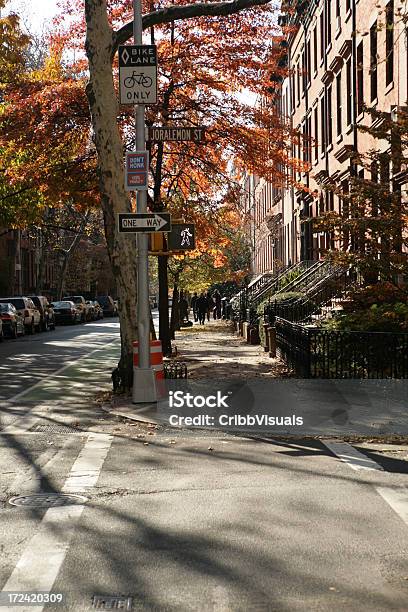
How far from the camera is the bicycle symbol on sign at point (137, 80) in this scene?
13.9 m

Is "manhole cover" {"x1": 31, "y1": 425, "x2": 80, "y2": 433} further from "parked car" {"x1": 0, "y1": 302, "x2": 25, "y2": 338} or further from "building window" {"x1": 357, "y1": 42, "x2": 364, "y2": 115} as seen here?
"parked car" {"x1": 0, "y1": 302, "x2": 25, "y2": 338}

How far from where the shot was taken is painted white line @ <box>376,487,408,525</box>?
22.7 ft

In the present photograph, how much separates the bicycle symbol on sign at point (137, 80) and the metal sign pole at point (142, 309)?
0.32m

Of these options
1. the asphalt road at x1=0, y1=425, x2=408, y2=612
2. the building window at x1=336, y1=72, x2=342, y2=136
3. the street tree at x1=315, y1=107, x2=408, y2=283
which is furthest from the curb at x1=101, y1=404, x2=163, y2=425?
the building window at x1=336, y1=72, x2=342, y2=136

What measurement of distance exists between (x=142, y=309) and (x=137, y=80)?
3434mm

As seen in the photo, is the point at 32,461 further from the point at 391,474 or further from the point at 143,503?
the point at 391,474

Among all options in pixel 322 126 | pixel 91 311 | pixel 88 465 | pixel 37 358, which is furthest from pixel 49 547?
pixel 91 311

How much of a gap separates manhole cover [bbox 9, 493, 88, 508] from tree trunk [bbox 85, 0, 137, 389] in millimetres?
7579

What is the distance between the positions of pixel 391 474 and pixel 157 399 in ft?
19.6

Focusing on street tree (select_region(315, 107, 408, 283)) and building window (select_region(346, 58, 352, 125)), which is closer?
street tree (select_region(315, 107, 408, 283))

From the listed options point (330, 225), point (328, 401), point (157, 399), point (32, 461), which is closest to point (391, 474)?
point (32, 461)

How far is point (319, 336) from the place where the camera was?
16.0m

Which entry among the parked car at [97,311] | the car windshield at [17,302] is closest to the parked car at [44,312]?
the car windshield at [17,302]

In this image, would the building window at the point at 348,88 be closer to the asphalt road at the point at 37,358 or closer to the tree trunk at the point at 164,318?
the tree trunk at the point at 164,318
